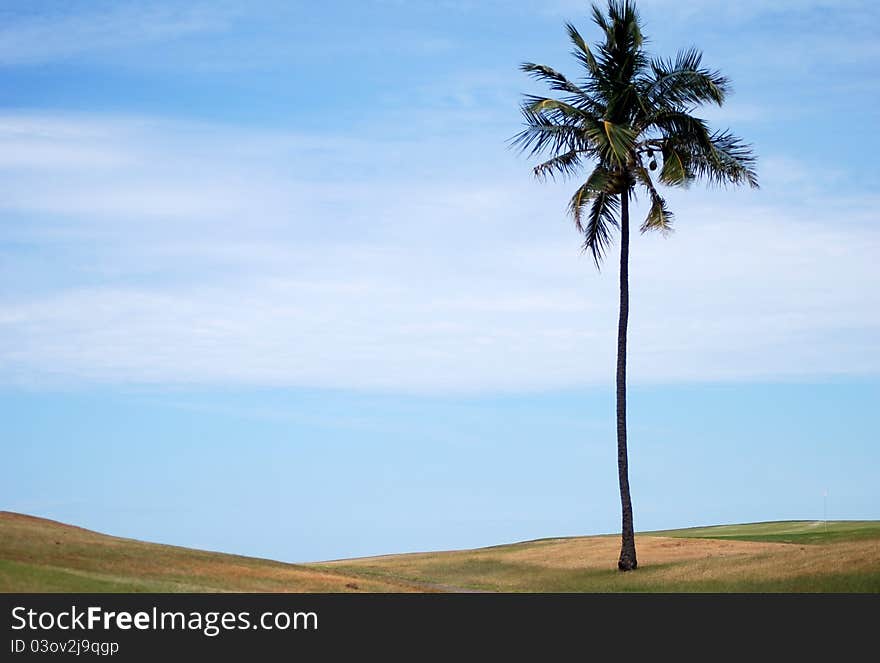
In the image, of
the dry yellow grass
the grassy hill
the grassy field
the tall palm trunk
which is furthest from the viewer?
the tall palm trunk

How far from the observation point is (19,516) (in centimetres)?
4084

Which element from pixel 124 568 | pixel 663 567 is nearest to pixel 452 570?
pixel 663 567

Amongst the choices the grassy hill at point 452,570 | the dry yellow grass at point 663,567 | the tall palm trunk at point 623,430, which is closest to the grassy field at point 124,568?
the grassy hill at point 452,570

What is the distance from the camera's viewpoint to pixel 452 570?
50156 mm

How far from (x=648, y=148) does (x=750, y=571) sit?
57.6 ft

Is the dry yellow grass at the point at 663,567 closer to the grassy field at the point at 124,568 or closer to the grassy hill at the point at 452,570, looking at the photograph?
the grassy hill at the point at 452,570

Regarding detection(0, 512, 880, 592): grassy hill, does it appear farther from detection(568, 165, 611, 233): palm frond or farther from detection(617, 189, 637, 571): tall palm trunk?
detection(568, 165, 611, 233): palm frond

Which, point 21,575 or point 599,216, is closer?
point 21,575

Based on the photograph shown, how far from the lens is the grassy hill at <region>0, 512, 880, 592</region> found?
29516 mm

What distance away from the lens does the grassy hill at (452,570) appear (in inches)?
1162

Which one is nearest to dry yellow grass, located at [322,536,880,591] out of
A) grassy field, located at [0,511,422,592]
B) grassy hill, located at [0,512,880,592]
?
grassy hill, located at [0,512,880,592]

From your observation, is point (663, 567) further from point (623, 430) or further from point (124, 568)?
point (124, 568)
